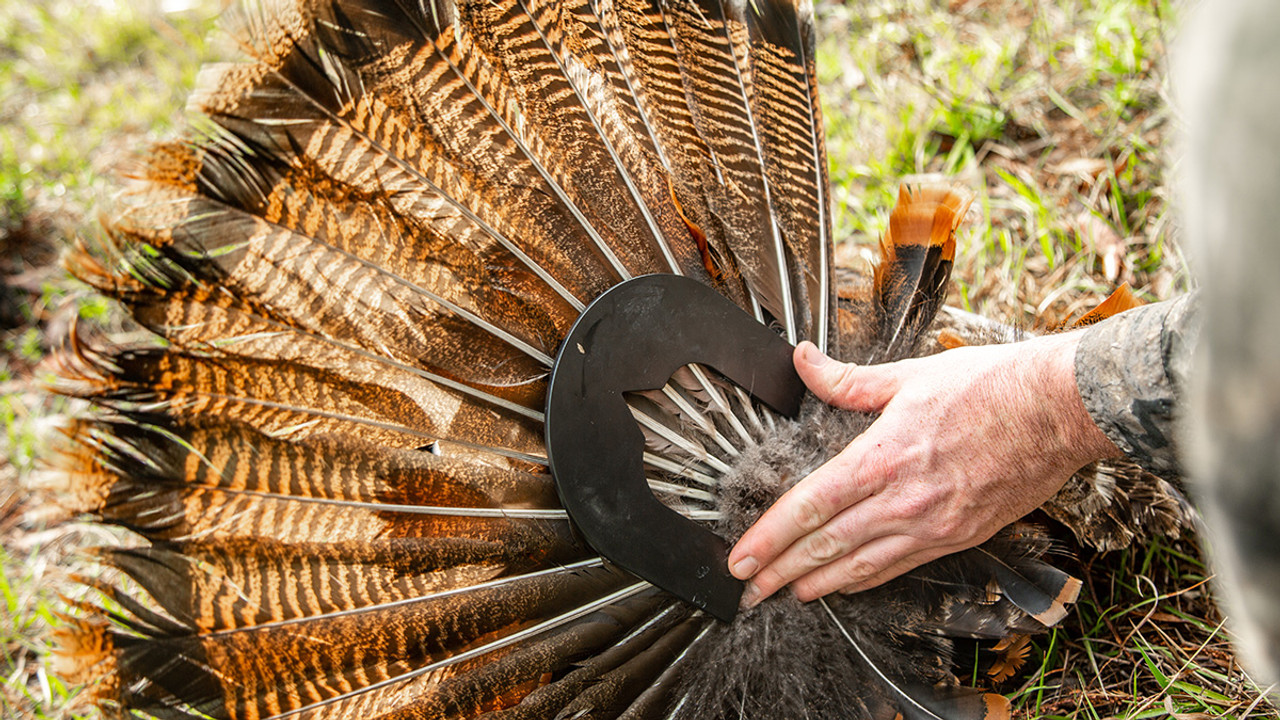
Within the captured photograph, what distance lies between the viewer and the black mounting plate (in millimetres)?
1524

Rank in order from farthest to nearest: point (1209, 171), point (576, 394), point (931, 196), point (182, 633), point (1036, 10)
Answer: point (1036, 10) < point (931, 196) < point (576, 394) < point (182, 633) < point (1209, 171)

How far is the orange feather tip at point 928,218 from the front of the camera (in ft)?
5.87

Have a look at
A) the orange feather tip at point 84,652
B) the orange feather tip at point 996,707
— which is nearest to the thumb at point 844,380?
the orange feather tip at point 996,707

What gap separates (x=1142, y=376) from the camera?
125 cm

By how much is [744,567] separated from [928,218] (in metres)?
0.94

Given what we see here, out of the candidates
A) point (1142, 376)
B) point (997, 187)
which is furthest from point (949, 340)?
point (997, 187)

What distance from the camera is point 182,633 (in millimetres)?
1417

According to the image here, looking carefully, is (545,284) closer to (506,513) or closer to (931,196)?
(506,513)

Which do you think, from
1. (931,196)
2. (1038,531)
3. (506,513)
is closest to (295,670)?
(506,513)

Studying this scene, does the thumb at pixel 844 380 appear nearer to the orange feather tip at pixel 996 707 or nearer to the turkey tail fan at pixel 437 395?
the turkey tail fan at pixel 437 395

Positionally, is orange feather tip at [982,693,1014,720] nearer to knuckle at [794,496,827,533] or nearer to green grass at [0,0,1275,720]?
green grass at [0,0,1275,720]

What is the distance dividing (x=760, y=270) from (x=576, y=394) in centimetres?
61

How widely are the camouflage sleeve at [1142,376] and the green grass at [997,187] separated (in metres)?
0.68

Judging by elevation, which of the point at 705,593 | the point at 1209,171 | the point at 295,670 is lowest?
the point at 705,593
